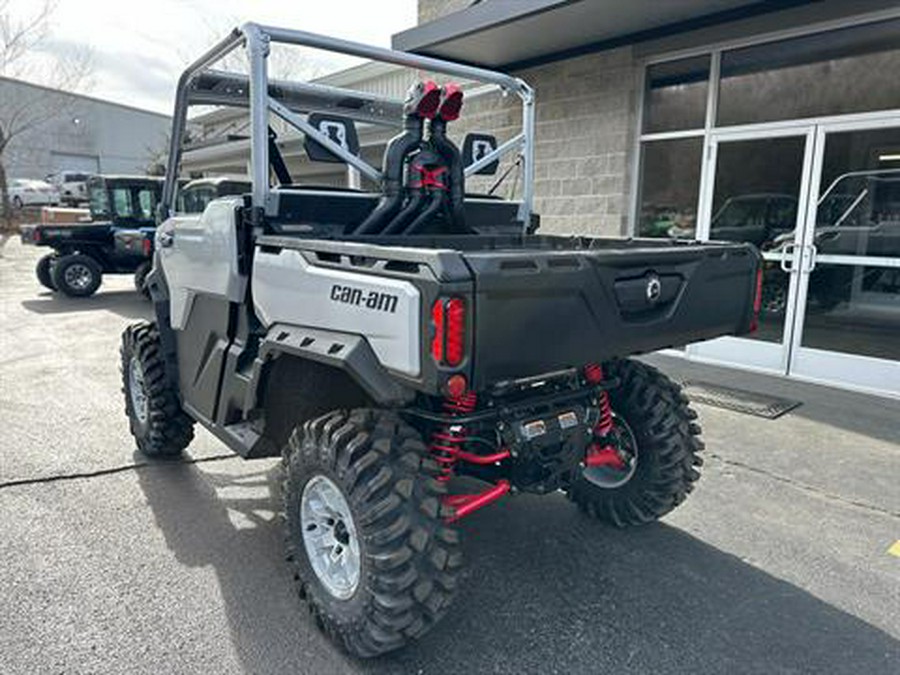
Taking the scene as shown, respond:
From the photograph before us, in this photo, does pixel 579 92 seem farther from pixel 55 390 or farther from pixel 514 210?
pixel 55 390

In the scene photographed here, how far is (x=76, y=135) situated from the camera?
1617 inches

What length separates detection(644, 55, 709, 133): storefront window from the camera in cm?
694

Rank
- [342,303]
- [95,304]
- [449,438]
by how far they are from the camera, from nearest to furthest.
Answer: [342,303] → [449,438] → [95,304]

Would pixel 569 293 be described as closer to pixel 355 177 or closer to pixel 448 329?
pixel 448 329

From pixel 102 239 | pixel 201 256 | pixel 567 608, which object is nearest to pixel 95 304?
pixel 102 239

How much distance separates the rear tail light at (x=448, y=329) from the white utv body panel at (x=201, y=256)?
1.36 m

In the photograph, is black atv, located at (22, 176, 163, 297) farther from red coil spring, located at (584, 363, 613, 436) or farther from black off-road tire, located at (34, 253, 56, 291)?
red coil spring, located at (584, 363, 613, 436)

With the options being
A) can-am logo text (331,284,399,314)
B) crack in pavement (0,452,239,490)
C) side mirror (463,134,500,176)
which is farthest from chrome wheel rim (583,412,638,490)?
crack in pavement (0,452,239,490)

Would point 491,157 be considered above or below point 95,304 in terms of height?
above

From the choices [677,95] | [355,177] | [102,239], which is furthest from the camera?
[102,239]

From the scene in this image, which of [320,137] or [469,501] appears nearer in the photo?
[469,501]

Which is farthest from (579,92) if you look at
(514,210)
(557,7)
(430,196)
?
(430,196)

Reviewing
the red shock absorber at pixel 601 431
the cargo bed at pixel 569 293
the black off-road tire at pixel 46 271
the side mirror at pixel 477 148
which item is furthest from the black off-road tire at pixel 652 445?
the black off-road tire at pixel 46 271

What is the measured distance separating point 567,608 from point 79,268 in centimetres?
1200
